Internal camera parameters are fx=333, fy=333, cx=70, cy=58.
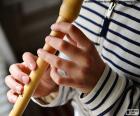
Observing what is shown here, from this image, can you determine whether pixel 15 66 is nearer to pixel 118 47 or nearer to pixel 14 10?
pixel 118 47

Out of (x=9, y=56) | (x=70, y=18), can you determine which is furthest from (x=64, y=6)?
(x=9, y=56)

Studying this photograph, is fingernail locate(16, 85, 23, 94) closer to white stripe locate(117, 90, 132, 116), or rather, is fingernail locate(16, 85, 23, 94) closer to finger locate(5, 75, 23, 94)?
finger locate(5, 75, 23, 94)

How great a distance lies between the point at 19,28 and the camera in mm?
1174

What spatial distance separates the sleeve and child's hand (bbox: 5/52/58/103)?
10 centimetres


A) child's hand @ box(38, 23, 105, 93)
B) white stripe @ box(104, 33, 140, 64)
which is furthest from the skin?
white stripe @ box(104, 33, 140, 64)

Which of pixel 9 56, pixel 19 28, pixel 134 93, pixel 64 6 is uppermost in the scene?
pixel 19 28

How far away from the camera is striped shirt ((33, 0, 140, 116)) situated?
0.52 m

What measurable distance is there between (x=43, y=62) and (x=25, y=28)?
73 centimetres

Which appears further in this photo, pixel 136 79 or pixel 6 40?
pixel 6 40

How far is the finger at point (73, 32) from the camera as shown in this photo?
45 cm

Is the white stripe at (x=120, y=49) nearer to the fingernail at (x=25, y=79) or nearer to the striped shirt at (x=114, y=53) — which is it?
the striped shirt at (x=114, y=53)

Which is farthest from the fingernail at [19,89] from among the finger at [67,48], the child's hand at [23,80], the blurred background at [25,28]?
the blurred background at [25,28]

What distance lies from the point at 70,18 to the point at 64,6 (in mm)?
19

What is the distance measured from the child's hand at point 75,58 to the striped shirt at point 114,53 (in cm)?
4
